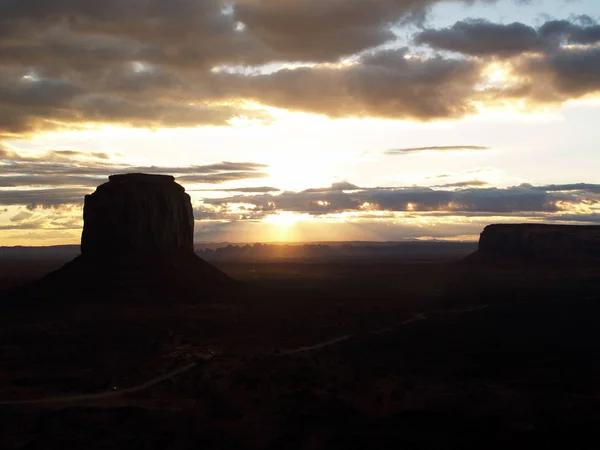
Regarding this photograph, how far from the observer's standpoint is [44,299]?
308 feet

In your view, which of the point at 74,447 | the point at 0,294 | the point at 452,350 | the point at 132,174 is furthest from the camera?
the point at 132,174

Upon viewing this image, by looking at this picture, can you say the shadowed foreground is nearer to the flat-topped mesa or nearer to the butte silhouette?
the butte silhouette

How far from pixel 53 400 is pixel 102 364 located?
12323 mm

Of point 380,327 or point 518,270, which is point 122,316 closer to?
point 380,327

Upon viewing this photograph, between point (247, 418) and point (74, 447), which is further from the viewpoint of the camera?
point (247, 418)

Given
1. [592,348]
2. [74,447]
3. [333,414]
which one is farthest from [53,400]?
[592,348]

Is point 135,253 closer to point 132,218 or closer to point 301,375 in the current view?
point 132,218

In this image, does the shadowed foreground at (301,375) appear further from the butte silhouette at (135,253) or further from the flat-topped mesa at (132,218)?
the flat-topped mesa at (132,218)

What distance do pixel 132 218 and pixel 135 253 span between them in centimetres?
562

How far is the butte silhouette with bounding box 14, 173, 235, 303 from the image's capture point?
97750 mm

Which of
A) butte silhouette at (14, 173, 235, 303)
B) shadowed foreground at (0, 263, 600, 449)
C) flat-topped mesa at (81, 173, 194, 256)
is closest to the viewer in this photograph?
shadowed foreground at (0, 263, 600, 449)

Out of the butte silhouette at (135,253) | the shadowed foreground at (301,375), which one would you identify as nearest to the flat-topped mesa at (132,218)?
the butte silhouette at (135,253)

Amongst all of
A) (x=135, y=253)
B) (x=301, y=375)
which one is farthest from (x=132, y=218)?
(x=301, y=375)

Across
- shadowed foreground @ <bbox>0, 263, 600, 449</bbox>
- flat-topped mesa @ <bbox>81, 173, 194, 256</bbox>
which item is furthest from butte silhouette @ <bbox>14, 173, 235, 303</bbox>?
shadowed foreground @ <bbox>0, 263, 600, 449</bbox>
